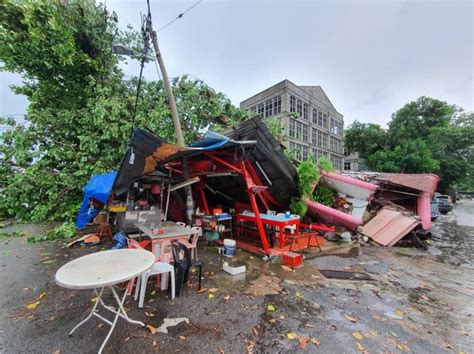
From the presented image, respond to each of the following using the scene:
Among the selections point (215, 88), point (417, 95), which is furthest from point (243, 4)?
point (417, 95)

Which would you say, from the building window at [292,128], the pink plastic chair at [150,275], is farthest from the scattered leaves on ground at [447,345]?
the building window at [292,128]

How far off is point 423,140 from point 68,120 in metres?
32.4

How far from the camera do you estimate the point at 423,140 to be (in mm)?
23047

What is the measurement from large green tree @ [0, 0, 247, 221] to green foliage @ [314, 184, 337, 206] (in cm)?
715

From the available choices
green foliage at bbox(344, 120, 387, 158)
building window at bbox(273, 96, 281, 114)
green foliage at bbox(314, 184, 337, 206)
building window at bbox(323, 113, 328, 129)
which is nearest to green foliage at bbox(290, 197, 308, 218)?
green foliage at bbox(314, 184, 337, 206)

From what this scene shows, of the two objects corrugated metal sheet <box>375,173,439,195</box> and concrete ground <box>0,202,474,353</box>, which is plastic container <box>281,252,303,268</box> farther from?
corrugated metal sheet <box>375,173,439,195</box>

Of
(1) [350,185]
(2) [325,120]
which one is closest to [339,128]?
(2) [325,120]

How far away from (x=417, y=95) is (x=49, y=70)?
114ft

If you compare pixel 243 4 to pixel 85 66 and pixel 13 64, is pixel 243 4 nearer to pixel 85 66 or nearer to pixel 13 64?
pixel 85 66

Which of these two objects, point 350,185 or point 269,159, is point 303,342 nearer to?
point 269,159

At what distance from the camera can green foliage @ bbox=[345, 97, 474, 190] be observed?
22.1 meters

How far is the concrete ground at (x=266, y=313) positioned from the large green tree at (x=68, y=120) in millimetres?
4788

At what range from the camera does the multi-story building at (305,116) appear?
22719 mm

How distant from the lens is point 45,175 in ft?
27.8
